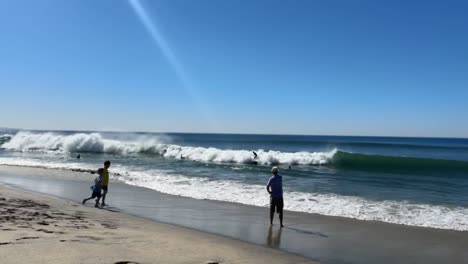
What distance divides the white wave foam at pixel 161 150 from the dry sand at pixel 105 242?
1137 inches

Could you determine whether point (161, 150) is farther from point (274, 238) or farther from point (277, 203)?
point (274, 238)

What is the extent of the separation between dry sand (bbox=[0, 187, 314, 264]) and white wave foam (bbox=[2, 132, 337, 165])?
94.7 ft

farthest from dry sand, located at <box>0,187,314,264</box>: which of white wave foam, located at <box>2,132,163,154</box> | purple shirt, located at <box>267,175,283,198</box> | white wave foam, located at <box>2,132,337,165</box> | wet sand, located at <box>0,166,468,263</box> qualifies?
white wave foam, located at <box>2,132,163,154</box>

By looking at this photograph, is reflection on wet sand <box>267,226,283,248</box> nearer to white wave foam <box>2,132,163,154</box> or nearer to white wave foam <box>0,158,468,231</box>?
white wave foam <box>0,158,468,231</box>

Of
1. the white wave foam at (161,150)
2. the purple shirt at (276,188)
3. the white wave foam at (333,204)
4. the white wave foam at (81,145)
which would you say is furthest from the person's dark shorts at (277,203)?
the white wave foam at (81,145)

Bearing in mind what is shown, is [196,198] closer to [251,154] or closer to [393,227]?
[393,227]

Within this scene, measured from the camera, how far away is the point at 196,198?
16609 mm

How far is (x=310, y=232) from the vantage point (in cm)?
1110

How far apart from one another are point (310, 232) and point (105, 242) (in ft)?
17.1

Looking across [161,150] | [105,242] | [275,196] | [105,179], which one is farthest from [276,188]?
[161,150]

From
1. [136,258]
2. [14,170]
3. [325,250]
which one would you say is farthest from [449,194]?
[14,170]

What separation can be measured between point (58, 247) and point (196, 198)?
31.3 ft

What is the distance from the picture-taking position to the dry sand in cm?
684

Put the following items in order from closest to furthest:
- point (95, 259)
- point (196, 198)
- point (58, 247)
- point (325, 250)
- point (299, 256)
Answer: point (95, 259), point (58, 247), point (299, 256), point (325, 250), point (196, 198)
